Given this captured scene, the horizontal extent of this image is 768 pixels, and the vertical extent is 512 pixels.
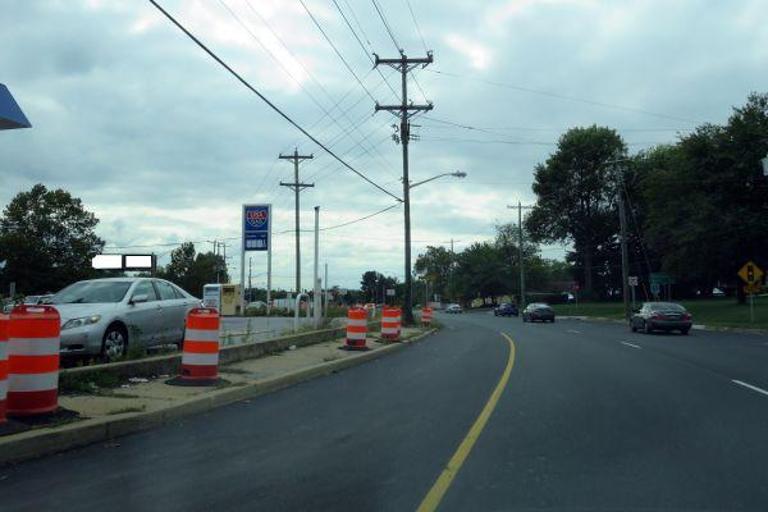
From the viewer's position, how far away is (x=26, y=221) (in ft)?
201

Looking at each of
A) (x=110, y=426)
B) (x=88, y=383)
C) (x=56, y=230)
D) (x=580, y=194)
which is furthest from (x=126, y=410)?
(x=580, y=194)

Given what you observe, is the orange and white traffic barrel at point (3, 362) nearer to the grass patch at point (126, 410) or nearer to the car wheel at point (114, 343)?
the grass patch at point (126, 410)

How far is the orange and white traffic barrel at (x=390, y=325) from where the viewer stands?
919 inches

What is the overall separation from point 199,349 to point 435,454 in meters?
5.14

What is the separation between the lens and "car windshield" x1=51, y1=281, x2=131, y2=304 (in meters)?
12.5

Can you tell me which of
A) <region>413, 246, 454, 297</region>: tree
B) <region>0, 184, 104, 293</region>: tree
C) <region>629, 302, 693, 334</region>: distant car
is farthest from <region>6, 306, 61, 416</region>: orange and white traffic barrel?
<region>413, 246, 454, 297</region>: tree

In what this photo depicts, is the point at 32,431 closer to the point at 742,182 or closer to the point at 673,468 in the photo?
the point at 673,468

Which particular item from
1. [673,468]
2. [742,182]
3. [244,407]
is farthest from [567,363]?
[742,182]

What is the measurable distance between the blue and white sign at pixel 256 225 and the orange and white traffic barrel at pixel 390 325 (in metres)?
4.49

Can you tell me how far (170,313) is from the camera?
14023 mm

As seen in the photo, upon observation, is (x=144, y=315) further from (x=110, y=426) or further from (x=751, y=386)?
(x=751, y=386)

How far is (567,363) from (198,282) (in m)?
87.0

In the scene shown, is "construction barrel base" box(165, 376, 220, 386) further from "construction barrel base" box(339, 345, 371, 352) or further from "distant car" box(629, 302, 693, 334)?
"distant car" box(629, 302, 693, 334)

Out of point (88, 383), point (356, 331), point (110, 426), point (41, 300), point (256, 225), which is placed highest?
point (256, 225)
